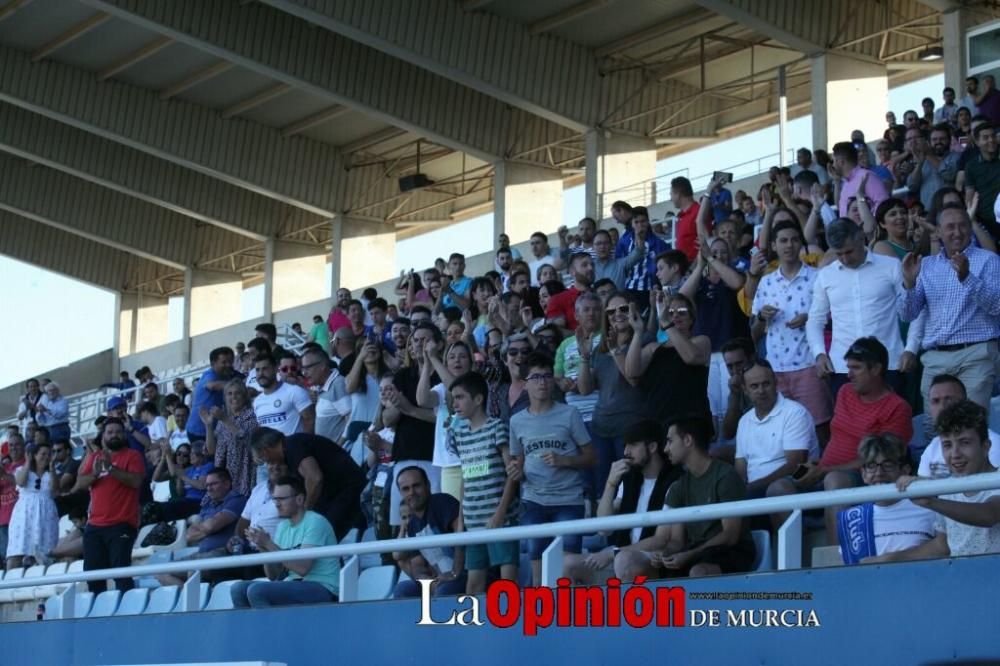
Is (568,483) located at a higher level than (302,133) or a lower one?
lower

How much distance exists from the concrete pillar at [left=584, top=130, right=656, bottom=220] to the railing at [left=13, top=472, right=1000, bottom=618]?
1644cm

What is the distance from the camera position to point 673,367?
8.42 metres

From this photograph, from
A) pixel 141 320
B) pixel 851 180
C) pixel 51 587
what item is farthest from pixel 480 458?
pixel 141 320

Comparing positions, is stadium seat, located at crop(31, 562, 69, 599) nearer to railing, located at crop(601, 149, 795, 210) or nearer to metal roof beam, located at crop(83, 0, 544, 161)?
metal roof beam, located at crop(83, 0, 544, 161)

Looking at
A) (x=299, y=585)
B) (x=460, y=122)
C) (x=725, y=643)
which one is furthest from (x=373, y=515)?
(x=460, y=122)

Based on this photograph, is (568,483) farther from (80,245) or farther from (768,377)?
(80,245)

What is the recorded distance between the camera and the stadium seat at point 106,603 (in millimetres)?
10773

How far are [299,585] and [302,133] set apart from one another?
2206 centimetres

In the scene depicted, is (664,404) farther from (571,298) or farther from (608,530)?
(571,298)

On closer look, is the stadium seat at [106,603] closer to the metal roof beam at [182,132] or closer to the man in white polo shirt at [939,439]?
the man in white polo shirt at [939,439]

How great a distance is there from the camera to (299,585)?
8398mm

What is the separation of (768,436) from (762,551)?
44.7 inches

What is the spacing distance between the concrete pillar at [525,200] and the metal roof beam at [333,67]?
0.48 metres

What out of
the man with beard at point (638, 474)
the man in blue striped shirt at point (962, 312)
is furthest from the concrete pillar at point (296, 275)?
the man in blue striped shirt at point (962, 312)
